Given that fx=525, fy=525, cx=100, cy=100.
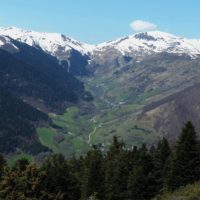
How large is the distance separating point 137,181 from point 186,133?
10.8 metres

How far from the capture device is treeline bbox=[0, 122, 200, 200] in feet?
182

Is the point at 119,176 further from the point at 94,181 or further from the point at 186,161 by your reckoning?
the point at 186,161

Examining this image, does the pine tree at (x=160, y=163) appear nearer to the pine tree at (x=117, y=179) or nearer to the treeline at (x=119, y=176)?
the treeline at (x=119, y=176)

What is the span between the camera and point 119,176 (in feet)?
277

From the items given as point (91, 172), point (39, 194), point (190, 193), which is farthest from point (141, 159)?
point (190, 193)

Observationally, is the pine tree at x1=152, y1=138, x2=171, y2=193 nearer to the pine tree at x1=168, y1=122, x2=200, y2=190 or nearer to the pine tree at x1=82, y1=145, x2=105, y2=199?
the pine tree at x1=168, y1=122, x2=200, y2=190

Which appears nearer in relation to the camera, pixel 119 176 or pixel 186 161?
pixel 186 161

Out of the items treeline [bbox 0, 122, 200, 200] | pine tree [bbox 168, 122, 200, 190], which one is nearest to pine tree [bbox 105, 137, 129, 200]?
treeline [bbox 0, 122, 200, 200]

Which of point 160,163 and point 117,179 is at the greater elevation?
point 160,163

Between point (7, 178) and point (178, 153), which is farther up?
point (178, 153)

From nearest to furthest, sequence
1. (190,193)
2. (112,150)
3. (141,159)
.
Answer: (190,193) → (141,159) → (112,150)

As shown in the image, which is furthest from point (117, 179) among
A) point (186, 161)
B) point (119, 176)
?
point (186, 161)

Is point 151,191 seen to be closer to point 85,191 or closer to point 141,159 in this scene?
point 141,159

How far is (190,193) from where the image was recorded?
4747 cm
